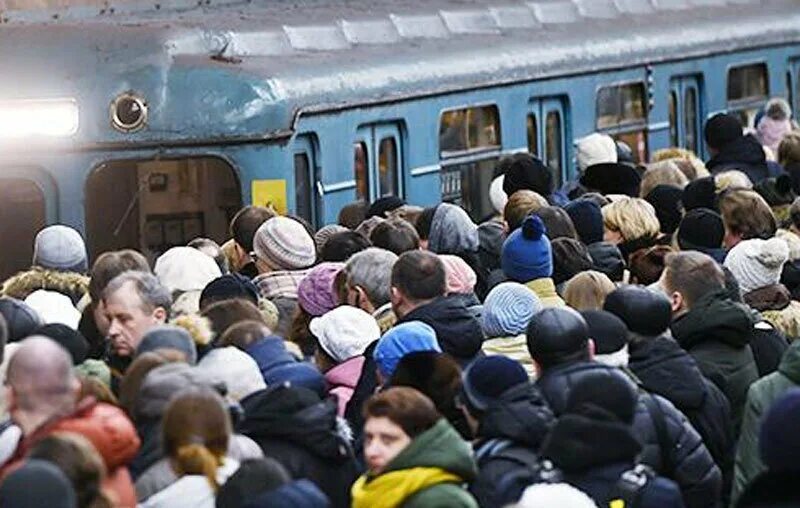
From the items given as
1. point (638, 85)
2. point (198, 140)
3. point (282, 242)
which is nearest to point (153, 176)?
point (198, 140)

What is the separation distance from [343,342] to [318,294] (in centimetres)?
89

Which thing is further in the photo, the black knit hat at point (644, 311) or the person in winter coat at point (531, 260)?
the person in winter coat at point (531, 260)

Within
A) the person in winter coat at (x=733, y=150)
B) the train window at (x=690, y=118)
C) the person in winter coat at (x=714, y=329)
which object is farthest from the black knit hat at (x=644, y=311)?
the train window at (x=690, y=118)

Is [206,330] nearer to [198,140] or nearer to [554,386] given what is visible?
[554,386]

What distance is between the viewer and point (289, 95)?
50.7 feet

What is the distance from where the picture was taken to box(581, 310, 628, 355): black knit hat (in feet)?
33.7

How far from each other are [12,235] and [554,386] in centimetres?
612

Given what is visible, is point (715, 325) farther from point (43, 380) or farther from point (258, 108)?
point (258, 108)

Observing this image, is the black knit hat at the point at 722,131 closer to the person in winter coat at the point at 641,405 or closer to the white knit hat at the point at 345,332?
the white knit hat at the point at 345,332

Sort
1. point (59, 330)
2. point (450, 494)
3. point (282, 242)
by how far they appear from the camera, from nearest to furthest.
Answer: point (450, 494) < point (59, 330) < point (282, 242)

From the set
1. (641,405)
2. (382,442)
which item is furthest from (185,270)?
(382,442)

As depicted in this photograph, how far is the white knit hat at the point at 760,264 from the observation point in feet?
41.6

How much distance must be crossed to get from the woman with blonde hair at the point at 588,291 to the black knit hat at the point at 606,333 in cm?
114

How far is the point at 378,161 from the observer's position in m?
16.7
